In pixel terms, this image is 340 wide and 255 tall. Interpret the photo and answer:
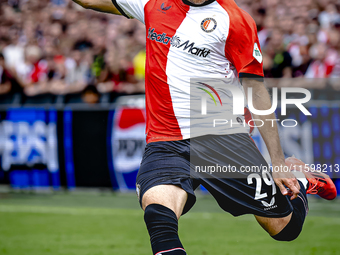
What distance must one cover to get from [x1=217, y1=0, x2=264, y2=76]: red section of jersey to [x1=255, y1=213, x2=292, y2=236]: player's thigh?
1.16 meters

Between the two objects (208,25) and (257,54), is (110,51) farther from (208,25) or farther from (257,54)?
(257,54)

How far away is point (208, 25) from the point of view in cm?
366

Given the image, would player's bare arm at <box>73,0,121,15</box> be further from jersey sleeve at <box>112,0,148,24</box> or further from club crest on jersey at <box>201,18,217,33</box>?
club crest on jersey at <box>201,18,217,33</box>

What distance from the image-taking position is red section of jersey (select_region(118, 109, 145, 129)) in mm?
9125

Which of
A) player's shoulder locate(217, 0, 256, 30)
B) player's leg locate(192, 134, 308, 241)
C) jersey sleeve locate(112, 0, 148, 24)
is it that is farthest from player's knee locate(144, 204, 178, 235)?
jersey sleeve locate(112, 0, 148, 24)

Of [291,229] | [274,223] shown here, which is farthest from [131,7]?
[291,229]

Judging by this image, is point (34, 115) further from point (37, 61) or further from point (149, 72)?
point (149, 72)

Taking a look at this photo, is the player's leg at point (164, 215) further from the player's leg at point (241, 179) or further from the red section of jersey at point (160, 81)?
the red section of jersey at point (160, 81)

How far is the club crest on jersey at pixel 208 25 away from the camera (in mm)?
3643

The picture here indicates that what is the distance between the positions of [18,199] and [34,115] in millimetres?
1566

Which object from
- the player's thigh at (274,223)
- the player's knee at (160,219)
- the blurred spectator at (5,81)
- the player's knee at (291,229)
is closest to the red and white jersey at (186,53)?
the player's knee at (160,219)

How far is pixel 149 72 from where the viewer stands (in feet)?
12.6

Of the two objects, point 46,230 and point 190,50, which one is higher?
point 190,50

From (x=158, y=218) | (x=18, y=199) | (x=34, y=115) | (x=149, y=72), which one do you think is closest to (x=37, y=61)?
(x=34, y=115)
